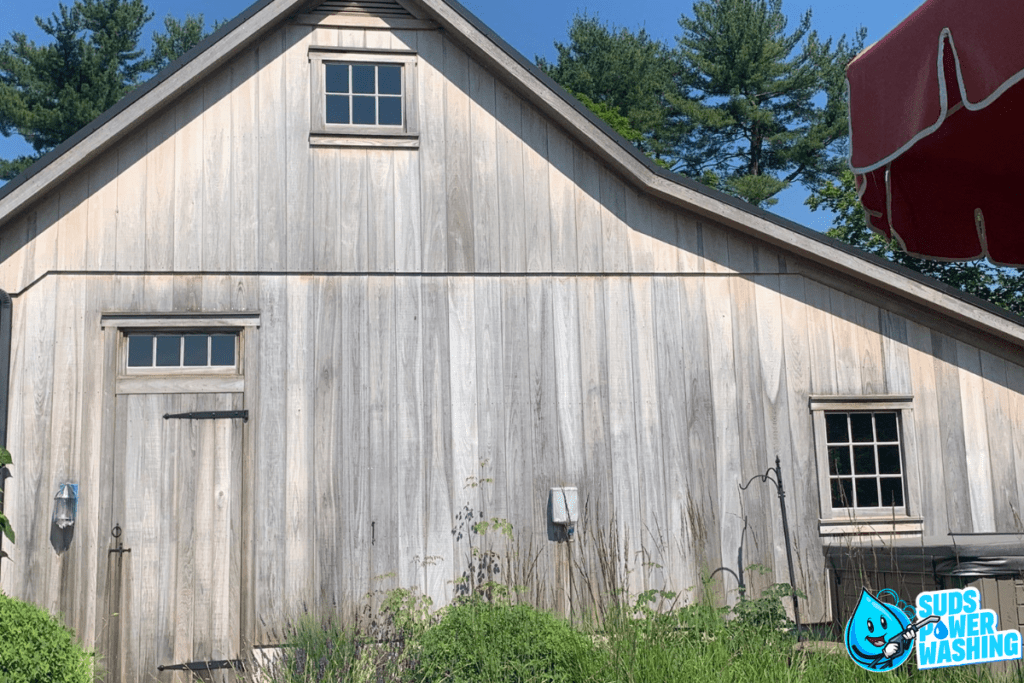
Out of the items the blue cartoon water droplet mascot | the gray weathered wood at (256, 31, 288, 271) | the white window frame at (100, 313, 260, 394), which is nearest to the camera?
the blue cartoon water droplet mascot

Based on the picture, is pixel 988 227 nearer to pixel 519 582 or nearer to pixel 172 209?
pixel 519 582

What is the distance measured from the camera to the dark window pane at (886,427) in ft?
27.4

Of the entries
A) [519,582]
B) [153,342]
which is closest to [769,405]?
[519,582]

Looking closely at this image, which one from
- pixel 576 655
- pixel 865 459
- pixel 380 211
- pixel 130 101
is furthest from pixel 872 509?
pixel 130 101

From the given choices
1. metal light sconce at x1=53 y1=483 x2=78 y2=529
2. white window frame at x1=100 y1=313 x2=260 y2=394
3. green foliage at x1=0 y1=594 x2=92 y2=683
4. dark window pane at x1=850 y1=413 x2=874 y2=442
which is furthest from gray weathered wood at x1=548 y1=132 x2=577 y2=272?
green foliage at x1=0 y1=594 x2=92 y2=683

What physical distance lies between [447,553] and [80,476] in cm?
287

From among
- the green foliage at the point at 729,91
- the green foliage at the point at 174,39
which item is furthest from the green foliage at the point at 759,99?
the green foliage at the point at 174,39

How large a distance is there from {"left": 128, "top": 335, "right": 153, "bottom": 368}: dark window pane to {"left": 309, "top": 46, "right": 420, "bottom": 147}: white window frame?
2100 millimetres

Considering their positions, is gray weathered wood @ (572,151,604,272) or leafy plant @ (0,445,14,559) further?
gray weathered wood @ (572,151,604,272)

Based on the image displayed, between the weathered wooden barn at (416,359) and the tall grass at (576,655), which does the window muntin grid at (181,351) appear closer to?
the weathered wooden barn at (416,359)

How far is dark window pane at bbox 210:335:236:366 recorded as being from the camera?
25.5 ft

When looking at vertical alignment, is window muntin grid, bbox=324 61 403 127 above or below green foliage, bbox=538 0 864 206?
below

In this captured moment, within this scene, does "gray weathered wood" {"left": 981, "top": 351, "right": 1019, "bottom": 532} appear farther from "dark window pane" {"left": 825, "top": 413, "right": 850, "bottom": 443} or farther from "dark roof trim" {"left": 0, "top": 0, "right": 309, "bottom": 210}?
"dark roof trim" {"left": 0, "top": 0, "right": 309, "bottom": 210}

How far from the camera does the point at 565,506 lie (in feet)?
25.6
